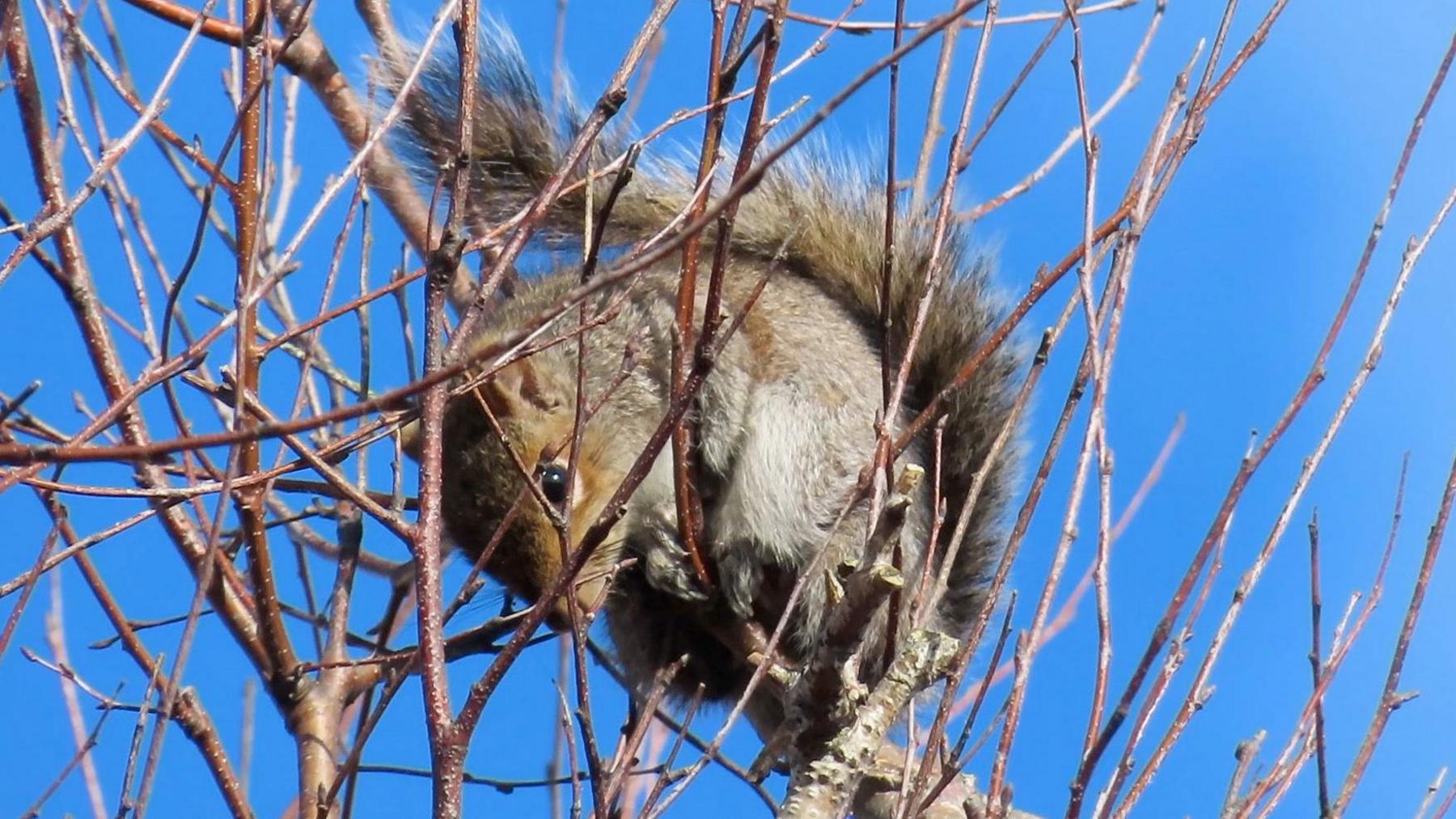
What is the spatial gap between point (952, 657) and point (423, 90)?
1.82 meters

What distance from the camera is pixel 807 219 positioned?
3.11 meters

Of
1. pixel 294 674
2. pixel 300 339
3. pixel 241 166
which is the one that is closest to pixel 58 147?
pixel 241 166

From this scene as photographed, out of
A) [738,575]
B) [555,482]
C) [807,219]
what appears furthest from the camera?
[807,219]

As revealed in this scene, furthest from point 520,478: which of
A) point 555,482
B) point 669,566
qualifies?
point 669,566

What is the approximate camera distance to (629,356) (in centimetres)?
170

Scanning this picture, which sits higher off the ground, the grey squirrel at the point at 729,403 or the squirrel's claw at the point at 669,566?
the grey squirrel at the point at 729,403

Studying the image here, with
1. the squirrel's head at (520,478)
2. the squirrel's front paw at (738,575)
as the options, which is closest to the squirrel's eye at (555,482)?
the squirrel's head at (520,478)

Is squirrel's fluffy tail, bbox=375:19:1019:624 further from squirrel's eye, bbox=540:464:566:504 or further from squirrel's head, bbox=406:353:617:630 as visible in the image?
squirrel's eye, bbox=540:464:566:504

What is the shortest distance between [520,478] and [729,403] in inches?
17.4

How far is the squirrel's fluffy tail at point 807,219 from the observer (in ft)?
9.93

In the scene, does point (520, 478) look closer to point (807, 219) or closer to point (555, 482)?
point (555, 482)

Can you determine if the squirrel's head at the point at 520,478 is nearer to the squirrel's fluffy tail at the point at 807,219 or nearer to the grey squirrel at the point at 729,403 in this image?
the grey squirrel at the point at 729,403

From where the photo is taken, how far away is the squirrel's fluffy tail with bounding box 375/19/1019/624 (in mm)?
3025

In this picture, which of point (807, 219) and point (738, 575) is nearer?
point (738, 575)
